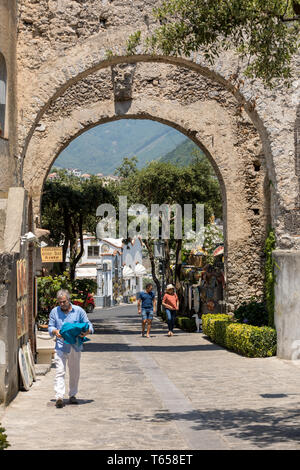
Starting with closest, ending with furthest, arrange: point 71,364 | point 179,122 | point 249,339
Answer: point 71,364 → point 249,339 → point 179,122

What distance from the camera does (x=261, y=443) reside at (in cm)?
721

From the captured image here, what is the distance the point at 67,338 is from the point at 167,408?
1.59 metres

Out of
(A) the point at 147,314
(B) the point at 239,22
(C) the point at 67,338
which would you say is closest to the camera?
(B) the point at 239,22

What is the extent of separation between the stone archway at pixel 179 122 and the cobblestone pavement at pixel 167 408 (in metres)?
8.32

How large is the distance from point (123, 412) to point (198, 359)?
21.9 ft

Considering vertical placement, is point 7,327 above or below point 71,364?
above

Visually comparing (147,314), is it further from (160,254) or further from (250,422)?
(160,254)

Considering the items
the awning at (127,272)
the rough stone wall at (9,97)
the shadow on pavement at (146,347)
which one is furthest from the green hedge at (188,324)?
the awning at (127,272)

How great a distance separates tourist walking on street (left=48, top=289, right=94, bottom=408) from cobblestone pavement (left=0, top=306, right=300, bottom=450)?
0.31m

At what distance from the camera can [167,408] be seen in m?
9.66

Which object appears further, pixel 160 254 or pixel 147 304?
pixel 160 254

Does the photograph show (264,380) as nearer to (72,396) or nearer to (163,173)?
(72,396)

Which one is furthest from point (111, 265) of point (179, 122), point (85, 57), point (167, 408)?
point (167, 408)
